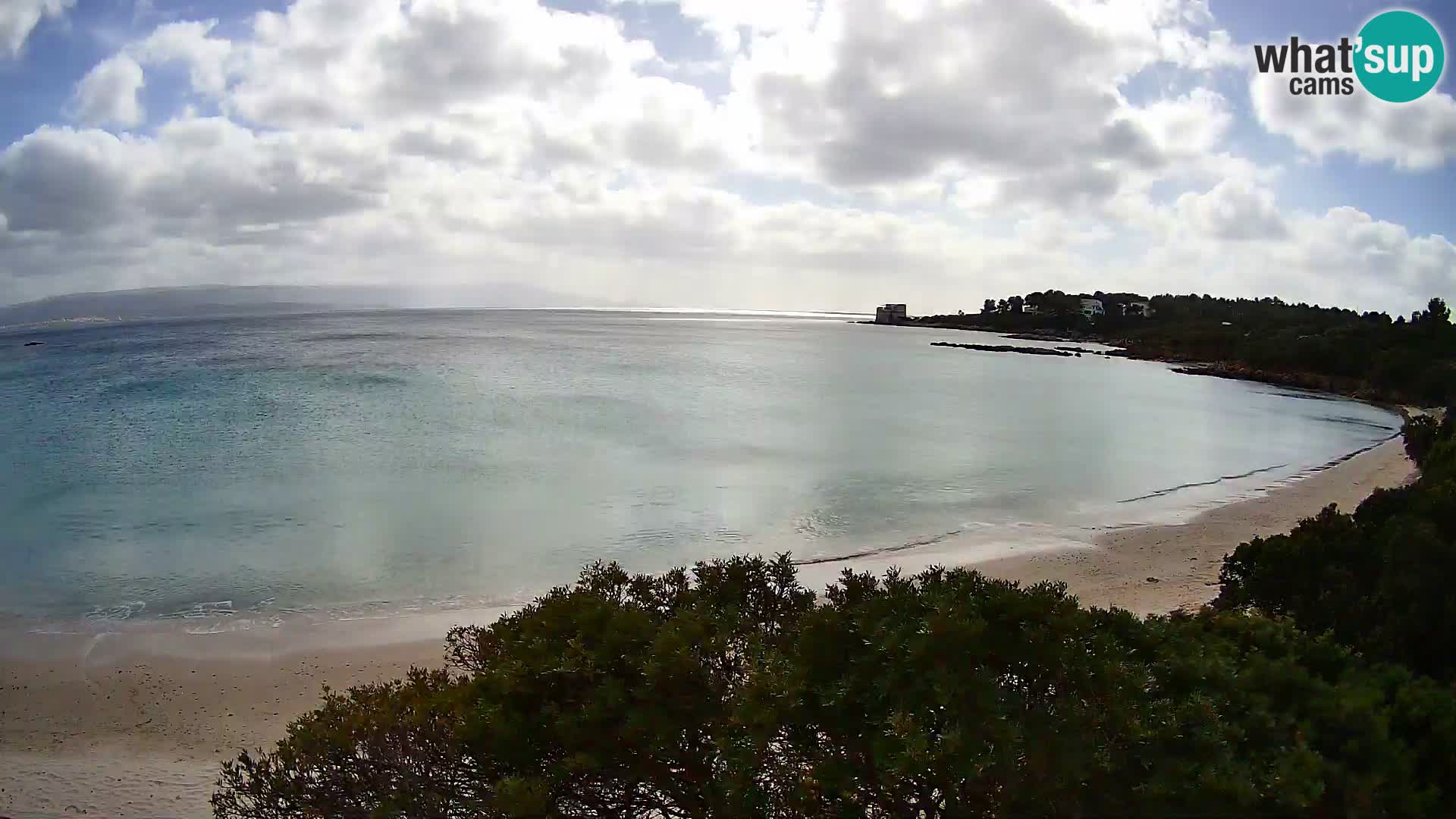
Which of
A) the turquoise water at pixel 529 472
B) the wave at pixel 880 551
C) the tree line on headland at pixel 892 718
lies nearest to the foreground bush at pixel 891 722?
the tree line on headland at pixel 892 718

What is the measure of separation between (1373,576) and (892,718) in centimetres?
504

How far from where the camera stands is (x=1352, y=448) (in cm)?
2764

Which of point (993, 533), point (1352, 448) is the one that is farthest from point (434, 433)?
point (1352, 448)

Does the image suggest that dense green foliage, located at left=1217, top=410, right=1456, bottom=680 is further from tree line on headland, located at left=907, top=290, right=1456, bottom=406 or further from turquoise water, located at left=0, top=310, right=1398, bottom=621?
tree line on headland, located at left=907, top=290, right=1456, bottom=406

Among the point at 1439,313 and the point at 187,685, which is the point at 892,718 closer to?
the point at 187,685

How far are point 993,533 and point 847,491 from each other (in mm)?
5268

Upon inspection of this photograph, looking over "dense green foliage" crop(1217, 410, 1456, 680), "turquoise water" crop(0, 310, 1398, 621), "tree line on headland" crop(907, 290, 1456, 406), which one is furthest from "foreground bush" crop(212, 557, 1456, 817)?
"tree line on headland" crop(907, 290, 1456, 406)

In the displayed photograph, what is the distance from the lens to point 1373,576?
6066mm

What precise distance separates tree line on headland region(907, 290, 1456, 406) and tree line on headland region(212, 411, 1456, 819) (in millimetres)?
41292

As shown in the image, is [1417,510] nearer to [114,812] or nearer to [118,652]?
[114,812]

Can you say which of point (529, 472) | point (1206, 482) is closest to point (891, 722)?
point (529, 472)

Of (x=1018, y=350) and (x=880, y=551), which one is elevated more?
(x=1018, y=350)

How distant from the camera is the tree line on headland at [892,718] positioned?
3065 millimetres

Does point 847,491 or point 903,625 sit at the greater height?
point 903,625
